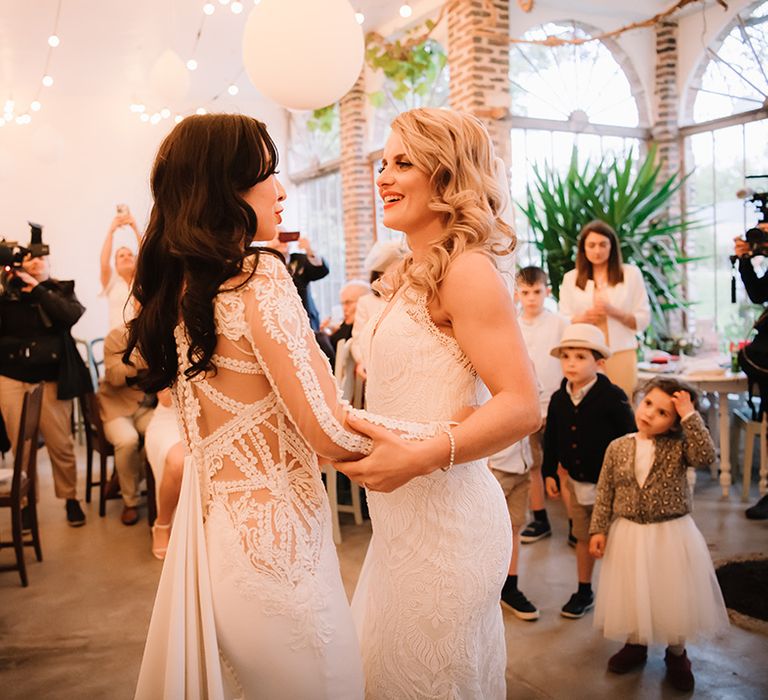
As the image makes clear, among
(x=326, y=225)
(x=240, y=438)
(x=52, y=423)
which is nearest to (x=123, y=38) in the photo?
(x=326, y=225)

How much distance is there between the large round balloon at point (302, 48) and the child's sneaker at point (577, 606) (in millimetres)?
2791

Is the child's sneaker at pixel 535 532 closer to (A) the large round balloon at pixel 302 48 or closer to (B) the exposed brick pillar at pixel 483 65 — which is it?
(A) the large round balloon at pixel 302 48

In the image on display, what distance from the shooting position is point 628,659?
2799 millimetres

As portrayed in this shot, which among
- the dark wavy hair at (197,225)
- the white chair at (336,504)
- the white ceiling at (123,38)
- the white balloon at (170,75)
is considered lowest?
the white chair at (336,504)

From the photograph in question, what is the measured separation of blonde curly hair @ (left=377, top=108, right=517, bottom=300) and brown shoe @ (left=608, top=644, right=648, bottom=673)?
191 centimetres

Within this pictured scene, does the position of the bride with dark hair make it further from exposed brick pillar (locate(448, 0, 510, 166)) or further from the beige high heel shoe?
exposed brick pillar (locate(448, 0, 510, 166))

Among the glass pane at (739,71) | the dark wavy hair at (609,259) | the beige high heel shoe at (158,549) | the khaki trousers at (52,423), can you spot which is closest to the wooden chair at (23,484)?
the khaki trousers at (52,423)

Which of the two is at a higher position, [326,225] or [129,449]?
[326,225]

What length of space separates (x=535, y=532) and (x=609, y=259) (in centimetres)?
180

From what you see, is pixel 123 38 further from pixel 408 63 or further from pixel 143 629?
pixel 143 629

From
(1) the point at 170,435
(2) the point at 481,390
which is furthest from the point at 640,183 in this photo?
(2) the point at 481,390

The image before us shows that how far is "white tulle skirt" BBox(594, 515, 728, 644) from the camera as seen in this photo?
8.55 feet

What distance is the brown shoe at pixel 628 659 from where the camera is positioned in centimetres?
279

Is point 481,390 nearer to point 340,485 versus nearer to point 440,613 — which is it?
point 440,613
